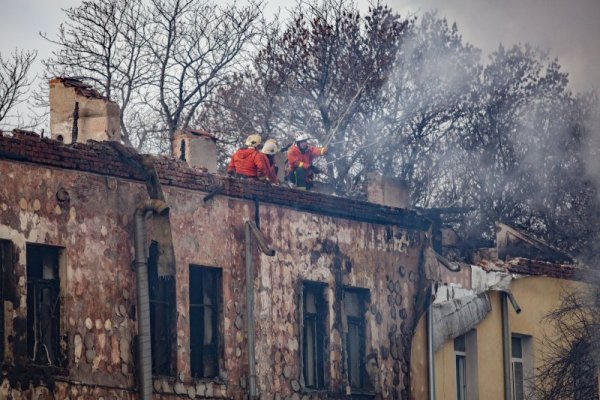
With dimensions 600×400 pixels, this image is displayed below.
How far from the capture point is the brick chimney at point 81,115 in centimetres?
2334

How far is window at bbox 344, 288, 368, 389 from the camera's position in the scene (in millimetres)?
27109

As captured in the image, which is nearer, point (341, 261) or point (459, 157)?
point (341, 261)

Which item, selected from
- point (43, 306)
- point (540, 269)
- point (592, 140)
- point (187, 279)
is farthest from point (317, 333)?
point (592, 140)

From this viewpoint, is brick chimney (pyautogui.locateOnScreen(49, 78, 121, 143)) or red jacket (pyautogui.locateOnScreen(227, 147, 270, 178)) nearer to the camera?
brick chimney (pyautogui.locateOnScreen(49, 78, 121, 143))

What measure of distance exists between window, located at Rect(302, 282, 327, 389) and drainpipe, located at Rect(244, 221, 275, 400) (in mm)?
1610

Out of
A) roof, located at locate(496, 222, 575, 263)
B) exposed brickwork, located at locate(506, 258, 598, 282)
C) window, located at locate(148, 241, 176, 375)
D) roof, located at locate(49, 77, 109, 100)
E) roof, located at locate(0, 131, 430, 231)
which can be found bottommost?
window, located at locate(148, 241, 176, 375)

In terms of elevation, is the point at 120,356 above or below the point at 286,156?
below

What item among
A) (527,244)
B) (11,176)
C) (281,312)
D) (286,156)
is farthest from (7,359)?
(527,244)

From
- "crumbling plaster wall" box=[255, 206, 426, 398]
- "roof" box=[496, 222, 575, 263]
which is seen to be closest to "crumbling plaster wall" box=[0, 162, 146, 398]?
"crumbling plaster wall" box=[255, 206, 426, 398]

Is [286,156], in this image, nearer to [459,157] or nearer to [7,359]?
[7,359]

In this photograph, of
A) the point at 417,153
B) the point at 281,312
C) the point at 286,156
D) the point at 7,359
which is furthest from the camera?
the point at 417,153

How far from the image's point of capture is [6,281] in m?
20.9

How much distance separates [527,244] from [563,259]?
4.22 feet

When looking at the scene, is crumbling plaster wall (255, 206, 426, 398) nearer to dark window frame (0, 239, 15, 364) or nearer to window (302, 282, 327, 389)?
window (302, 282, 327, 389)
